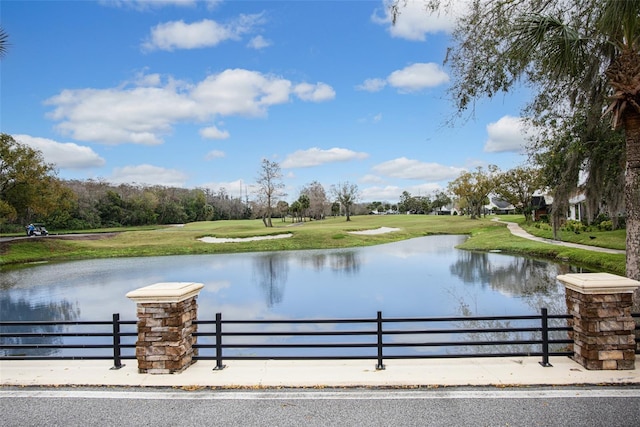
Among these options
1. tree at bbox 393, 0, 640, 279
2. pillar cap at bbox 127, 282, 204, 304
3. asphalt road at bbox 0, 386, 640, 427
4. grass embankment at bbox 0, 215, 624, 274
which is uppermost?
tree at bbox 393, 0, 640, 279

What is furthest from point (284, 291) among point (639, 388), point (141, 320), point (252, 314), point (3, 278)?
point (3, 278)

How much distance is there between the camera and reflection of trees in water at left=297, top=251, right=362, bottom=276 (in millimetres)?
18542

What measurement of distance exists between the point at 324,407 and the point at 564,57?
6446 mm

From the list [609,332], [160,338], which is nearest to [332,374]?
[160,338]

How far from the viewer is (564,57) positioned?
6.85 meters

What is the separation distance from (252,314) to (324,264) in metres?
10.4

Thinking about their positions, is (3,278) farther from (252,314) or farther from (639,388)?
(639,388)

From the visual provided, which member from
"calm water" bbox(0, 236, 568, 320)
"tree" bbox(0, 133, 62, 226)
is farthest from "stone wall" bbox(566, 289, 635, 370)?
"tree" bbox(0, 133, 62, 226)

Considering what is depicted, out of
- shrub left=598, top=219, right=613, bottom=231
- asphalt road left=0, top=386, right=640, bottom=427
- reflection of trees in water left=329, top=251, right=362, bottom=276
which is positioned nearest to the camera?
asphalt road left=0, top=386, right=640, bottom=427

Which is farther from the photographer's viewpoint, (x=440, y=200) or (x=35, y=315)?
(x=440, y=200)

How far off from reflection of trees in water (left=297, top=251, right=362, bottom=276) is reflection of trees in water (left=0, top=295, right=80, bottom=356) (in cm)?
979

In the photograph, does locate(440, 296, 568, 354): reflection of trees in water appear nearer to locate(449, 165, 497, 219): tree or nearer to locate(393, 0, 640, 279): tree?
locate(393, 0, 640, 279): tree

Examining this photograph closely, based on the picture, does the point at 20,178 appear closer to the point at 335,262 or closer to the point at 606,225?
the point at 335,262

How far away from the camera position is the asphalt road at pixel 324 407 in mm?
3934
